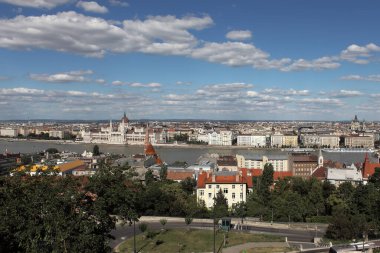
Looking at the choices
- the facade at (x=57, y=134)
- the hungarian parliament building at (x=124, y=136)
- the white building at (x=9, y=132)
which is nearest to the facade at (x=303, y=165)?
the hungarian parliament building at (x=124, y=136)

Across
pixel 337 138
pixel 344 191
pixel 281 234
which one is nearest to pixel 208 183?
Answer: pixel 344 191

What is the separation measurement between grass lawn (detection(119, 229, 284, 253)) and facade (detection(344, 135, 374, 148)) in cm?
9200

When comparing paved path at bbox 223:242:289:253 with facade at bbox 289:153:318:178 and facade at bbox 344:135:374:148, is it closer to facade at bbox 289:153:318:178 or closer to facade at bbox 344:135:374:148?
facade at bbox 289:153:318:178

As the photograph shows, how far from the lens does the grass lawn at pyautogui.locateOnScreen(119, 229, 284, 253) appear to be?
47.5ft

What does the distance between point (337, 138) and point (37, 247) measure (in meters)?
103

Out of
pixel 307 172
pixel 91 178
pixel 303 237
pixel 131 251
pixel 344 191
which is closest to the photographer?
pixel 91 178

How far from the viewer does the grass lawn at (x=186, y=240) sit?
1448 cm

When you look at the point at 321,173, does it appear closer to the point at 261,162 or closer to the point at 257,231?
the point at 261,162

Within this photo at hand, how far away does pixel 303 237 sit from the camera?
15875 mm

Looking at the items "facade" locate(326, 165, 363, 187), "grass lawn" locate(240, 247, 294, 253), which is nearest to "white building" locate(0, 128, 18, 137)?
"facade" locate(326, 165, 363, 187)

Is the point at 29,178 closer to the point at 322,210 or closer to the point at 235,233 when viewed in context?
the point at 235,233

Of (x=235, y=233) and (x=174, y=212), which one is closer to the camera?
Answer: (x=235, y=233)

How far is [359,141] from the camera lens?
338ft

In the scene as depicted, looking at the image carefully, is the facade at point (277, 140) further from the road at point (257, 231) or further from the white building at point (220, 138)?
the road at point (257, 231)
